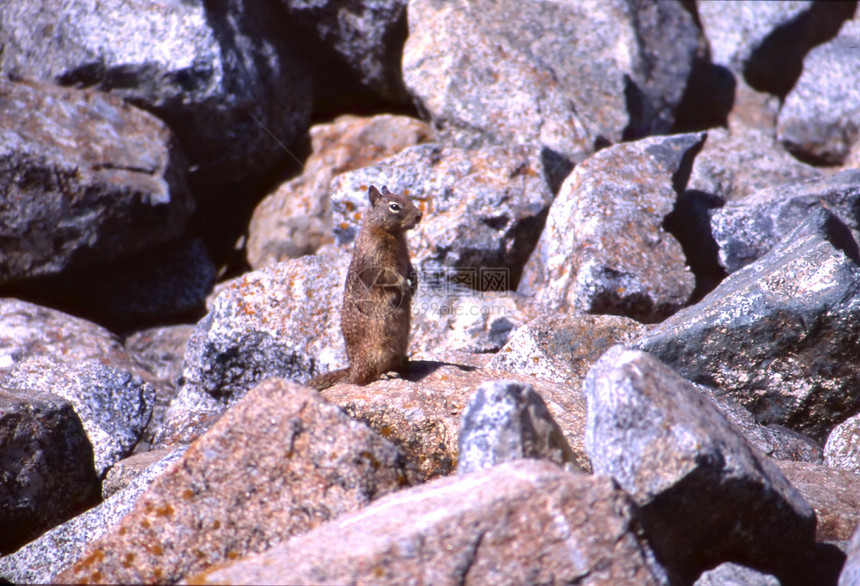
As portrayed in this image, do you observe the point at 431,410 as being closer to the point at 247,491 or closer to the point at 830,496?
the point at 247,491

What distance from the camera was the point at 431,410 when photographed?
5.99 meters

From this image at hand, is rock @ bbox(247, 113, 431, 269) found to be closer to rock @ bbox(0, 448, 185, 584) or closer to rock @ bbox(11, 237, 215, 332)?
rock @ bbox(11, 237, 215, 332)

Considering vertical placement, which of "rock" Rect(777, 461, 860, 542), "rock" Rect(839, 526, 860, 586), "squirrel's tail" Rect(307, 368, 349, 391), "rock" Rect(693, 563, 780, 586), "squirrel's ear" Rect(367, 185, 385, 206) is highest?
"squirrel's ear" Rect(367, 185, 385, 206)

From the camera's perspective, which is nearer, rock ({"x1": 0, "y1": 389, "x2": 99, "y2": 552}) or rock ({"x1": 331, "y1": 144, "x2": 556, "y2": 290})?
rock ({"x1": 0, "y1": 389, "x2": 99, "y2": 552})

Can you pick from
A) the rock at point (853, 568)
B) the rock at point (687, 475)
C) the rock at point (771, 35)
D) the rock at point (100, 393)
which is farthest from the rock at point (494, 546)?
the rock at point (771, 35)

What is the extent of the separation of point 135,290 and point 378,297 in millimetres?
4556

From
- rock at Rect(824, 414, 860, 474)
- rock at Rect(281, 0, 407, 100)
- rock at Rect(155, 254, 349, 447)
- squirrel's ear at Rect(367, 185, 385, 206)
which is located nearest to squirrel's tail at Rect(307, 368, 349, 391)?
rock at Rect(155, 254, 349, 447)

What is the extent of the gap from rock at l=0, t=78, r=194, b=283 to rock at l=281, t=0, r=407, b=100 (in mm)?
2853

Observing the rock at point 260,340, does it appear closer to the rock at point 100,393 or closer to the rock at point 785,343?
the rock at point 100,393

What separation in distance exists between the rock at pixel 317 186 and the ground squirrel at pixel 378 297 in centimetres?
325

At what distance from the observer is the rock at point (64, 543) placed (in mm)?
5578

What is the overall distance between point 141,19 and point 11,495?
21.1ft

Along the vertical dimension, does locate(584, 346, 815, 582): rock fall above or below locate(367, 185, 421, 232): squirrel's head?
below

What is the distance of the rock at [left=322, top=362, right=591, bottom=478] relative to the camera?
572 cm
